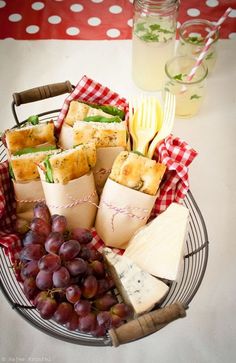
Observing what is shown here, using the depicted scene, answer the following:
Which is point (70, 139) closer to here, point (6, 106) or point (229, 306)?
point (6, 106)

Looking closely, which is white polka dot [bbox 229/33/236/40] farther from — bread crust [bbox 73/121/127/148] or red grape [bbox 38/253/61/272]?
red grape [bbox 38/253/61/272]

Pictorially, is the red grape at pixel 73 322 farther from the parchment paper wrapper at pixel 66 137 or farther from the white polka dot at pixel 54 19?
the white polka dot at pixel 54 19

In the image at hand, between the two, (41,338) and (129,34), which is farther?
(129,34)

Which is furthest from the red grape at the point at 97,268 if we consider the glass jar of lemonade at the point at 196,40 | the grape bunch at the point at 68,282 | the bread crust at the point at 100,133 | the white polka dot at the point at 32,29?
the white polka dot at the point at 32,29

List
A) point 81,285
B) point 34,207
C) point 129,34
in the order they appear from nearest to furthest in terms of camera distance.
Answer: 1. point 81,285
2. point 34,207
3. point 129,34

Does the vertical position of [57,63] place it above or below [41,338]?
above

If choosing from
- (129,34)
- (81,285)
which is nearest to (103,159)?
(81,285)
